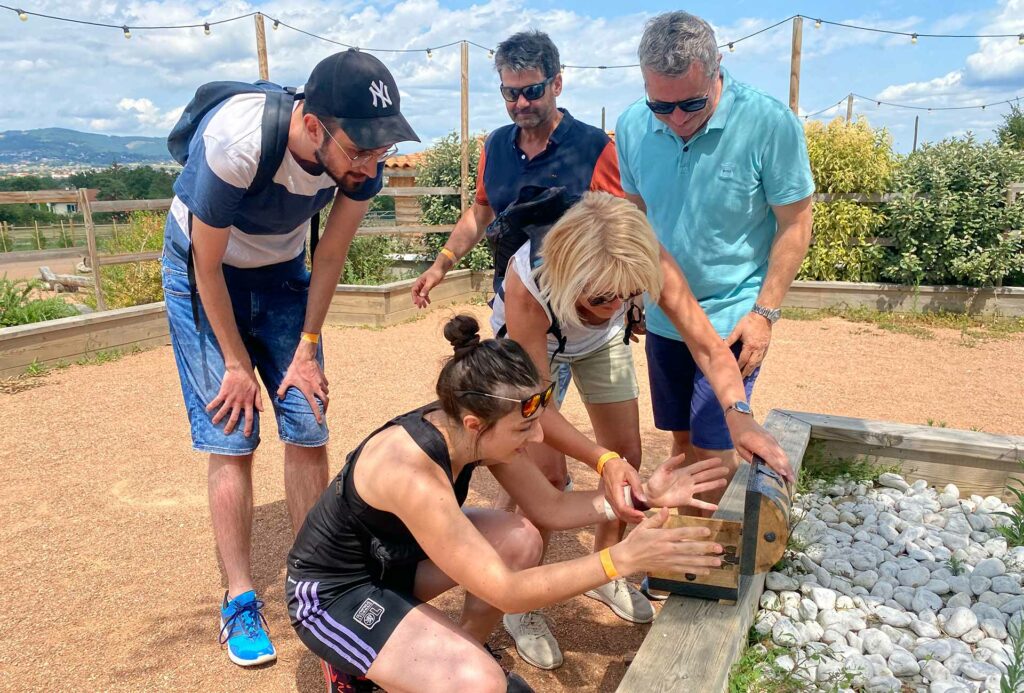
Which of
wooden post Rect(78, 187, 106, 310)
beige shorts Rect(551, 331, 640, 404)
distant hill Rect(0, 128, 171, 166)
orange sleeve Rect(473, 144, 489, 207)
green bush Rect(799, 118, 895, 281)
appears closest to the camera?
beige shorts Rect(551, 331, 640, 404)

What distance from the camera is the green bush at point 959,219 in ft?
27.9

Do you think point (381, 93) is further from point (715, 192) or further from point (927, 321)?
point (927, 321)

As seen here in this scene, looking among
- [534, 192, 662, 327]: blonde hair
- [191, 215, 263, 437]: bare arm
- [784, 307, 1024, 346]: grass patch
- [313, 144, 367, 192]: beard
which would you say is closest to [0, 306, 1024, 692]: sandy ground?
[784, 307, 1024, 346]: grass patch

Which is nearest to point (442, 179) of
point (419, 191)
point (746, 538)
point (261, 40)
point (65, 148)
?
point (419, 191)

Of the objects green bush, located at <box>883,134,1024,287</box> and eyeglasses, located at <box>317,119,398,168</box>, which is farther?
green bush, located at <box>883,134,1024,287</box>

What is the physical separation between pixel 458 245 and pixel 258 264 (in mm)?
1035

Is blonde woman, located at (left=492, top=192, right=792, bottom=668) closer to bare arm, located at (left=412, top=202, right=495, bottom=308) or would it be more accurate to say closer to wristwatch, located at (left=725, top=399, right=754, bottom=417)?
wristwatch, located at (left=725, top=399, right=754, bottom=417)

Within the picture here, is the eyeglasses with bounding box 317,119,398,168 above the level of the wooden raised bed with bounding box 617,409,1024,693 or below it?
above

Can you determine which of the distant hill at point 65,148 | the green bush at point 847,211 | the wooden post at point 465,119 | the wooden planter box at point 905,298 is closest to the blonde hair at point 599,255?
the wooden planter box at point 905,298

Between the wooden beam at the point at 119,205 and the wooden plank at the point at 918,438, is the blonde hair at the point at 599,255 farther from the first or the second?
the wooden beam at the point at 119,205

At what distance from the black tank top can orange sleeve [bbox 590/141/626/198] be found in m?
1.45

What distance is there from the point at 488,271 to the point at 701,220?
7384 millimetres

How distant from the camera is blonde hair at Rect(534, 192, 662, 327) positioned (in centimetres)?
211

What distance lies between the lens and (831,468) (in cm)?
354
